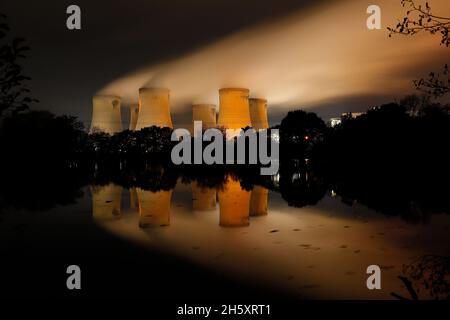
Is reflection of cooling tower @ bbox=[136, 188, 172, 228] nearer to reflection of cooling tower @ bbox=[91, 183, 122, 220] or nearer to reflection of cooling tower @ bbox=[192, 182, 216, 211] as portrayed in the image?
reflection of cooling tower @ bbox=[91, 183, 122, 220]

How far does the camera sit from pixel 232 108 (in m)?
45.9

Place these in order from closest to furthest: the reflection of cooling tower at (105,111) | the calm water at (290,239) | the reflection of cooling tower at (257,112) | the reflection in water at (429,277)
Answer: the reflection in water at (429,277) → the calm water at (290,239) → the reflection of cooling tower at (105,111) → the reflection of cooling tower at (257,112)

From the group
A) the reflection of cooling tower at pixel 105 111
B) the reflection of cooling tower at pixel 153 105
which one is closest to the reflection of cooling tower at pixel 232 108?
the reflection of cooling tower at pixel 153 105

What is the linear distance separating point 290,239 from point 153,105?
4157 centimetres

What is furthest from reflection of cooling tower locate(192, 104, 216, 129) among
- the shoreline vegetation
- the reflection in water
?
the reflection in water

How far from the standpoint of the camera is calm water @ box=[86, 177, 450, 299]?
5.59 meters

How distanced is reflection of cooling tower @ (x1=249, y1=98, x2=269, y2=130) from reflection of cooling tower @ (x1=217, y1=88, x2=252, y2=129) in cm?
1367

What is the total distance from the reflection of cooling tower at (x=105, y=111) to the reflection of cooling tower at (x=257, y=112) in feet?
65.4

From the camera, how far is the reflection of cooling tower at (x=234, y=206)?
10.5m

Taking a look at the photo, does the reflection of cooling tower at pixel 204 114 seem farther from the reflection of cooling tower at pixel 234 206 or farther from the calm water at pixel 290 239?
the calm water at pixel 290 239

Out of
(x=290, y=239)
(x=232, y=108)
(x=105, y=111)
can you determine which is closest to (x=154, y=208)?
(x=290, y=239)
